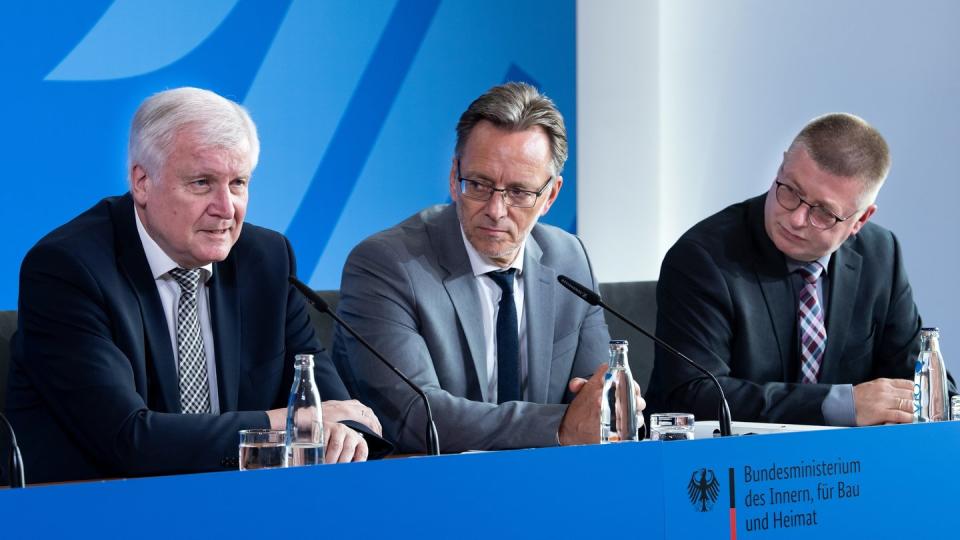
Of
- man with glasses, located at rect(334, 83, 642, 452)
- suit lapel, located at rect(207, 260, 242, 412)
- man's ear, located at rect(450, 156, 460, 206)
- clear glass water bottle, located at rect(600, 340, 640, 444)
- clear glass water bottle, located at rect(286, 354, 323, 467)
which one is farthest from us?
man's ear, located at rect(450, 156, 460, 206)

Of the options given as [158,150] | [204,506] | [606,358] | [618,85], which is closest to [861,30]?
[618,85]

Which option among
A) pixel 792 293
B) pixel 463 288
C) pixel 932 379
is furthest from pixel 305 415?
pixel 792 293

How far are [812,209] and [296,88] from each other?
2030 millimetres

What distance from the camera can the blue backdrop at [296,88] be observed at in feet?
12.7

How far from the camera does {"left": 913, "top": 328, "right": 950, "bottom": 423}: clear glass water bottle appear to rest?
2.66 m

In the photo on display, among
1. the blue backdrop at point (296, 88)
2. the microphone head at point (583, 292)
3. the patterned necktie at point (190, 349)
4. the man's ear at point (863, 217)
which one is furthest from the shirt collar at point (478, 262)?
the blue backdrop at point (296, 88)

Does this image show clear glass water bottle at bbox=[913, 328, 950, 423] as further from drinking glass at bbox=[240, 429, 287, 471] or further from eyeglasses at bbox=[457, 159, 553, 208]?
drinking glass at bbox=[240, 429, 287, 471]

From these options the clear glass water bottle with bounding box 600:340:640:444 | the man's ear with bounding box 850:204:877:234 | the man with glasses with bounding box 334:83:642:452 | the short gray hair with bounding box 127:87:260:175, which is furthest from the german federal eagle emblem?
the man's ear with bounding box 850:204:877:234

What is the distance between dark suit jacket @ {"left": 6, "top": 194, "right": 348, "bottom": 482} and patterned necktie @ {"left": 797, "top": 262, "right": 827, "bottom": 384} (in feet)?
4.06

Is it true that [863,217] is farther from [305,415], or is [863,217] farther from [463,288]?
[305,415]

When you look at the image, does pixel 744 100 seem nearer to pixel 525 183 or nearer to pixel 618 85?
pixel 618 85

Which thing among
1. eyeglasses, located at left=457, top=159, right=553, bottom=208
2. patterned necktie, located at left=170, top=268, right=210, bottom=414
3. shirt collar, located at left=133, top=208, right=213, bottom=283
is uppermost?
eyeglasses, located at left=457, top=159, right=553, bottom=208

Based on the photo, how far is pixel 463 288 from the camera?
2996 millimetres

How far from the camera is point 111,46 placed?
13.2 ft
